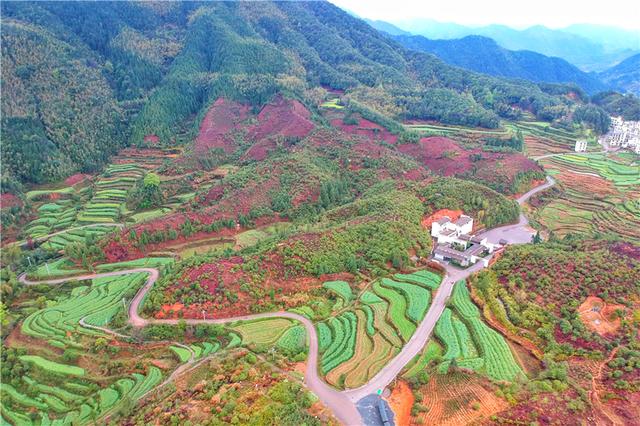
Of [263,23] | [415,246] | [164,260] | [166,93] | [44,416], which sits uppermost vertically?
[263,23]

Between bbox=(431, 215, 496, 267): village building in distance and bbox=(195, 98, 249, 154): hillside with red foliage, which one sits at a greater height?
bbox=(195, 98, 249, 154): hillside with red foliage

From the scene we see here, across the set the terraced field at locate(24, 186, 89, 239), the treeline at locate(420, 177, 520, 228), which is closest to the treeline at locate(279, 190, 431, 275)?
the treeline at locate(420, 177, 520, 228)

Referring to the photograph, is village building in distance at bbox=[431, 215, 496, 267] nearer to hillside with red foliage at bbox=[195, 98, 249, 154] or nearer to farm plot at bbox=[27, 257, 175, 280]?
farm plot at bbox=[27, 257, 175, 280]

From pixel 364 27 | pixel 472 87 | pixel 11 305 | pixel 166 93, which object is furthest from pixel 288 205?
pixel 364 27

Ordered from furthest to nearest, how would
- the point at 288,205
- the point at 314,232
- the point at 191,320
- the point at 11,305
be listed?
1. the point at 288,205
2. the point at 314,232
3. the point at 11,305
4. the point at 191,320

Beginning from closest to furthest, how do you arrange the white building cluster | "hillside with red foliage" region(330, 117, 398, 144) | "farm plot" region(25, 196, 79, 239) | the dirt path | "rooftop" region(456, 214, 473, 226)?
the dirt path
"rooftop" region(456, 214, 473, 226)
"farm plot" region(25, 196, 79, 239)
"hillside with red foliage" region(330, 117, 398, 144)
the white building cluster

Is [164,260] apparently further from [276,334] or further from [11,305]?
[276,334]
